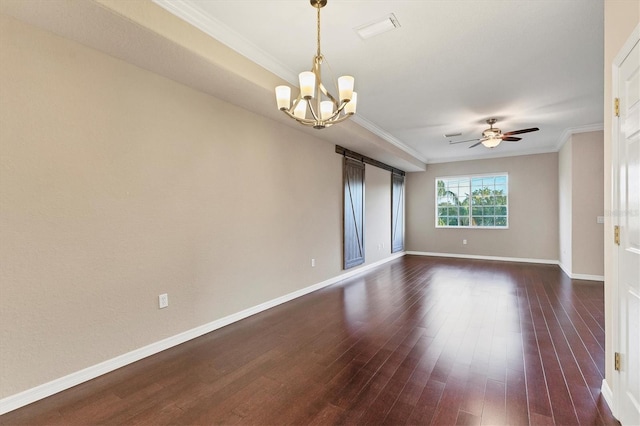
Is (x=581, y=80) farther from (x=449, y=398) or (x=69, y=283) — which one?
(x=69, y=283)

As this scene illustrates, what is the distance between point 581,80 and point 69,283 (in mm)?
5583

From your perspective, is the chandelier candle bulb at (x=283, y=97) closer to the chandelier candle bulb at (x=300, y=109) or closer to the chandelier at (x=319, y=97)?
the chandelier at (x=319, y=97)

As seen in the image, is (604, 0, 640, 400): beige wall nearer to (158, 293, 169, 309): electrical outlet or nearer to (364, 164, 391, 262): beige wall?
(158, 293, 169, 309): electrical outlet

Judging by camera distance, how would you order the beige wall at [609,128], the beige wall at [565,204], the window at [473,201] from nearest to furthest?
the beige wall at [609,128] → the beige wall at [565,204] → the window at [473,201]

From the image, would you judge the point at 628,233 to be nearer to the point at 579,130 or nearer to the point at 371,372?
the point at 371,372

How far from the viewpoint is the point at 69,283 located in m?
2.23

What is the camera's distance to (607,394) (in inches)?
77.4

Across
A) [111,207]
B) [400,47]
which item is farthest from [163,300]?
[400,47]

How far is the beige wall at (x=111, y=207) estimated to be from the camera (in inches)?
79.0

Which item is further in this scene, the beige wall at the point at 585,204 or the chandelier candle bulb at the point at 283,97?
the beige wall at the point at 585,204

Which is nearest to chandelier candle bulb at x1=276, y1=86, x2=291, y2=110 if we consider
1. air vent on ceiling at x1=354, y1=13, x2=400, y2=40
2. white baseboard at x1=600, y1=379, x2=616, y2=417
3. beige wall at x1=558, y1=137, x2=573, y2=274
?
air vent on ceiling at x1=354, y1=13, x2=400, y2=40

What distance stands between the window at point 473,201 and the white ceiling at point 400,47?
3.51 m

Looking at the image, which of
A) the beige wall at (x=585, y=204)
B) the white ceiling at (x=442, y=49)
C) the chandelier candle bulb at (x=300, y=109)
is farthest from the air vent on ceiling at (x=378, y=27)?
the beige wall at (x=585, y=204)

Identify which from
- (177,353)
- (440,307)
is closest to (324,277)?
(440,307)
